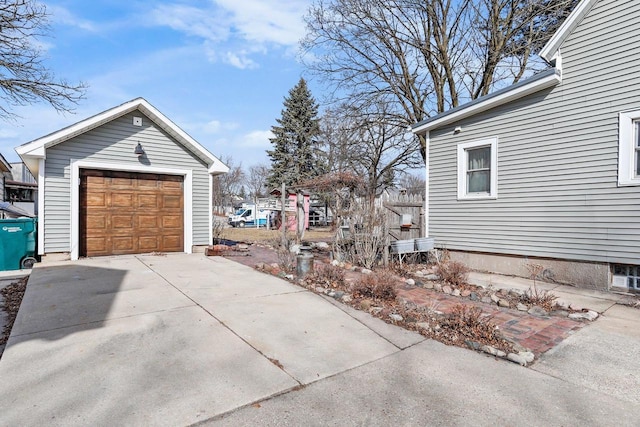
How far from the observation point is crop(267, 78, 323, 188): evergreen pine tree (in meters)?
29.8

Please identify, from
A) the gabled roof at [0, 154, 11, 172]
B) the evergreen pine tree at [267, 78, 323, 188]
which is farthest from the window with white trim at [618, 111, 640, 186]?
the evergreen pine tree at [267, 78, 323, 188]

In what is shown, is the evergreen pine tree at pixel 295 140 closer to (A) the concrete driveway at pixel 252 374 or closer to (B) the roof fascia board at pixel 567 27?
(B) the roof fascia board at pixel 567 27

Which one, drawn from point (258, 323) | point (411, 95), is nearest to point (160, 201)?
point (258, 323)

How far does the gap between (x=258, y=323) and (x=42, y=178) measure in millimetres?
6823

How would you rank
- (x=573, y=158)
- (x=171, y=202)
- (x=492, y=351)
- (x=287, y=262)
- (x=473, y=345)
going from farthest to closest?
(x=171, y=202), (x=287, y=262), (x=573, y=158), (x=473, y=345), (x=492, y=351)

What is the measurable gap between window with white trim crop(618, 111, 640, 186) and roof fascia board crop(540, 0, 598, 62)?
1933 mm

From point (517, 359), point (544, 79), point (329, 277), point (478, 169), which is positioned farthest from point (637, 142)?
point (329, 277)

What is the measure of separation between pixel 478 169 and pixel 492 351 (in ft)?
18.5

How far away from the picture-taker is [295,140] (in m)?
30.2

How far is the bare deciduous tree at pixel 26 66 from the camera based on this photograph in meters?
10.5

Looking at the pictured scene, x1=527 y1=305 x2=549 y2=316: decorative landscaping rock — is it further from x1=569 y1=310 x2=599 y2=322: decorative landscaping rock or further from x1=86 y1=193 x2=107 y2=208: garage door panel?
x1=86 y1=193 x2=107 y2=208: garage door panel

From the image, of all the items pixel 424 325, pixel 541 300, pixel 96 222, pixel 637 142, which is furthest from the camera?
pixel 96 222

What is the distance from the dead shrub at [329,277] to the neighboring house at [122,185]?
15.6ft

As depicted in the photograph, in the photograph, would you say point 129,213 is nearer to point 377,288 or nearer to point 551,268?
point 377,288
